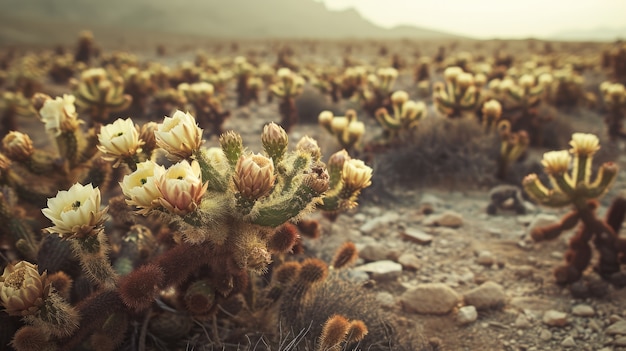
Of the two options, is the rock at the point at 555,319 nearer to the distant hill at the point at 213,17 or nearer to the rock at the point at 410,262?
the rock at the point at 410,262

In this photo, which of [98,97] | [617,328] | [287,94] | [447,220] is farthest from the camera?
[287,94]

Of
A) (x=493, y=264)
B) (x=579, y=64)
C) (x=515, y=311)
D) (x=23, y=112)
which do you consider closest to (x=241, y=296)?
(x=515, y=311)

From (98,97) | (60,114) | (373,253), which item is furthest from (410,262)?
(98,97)

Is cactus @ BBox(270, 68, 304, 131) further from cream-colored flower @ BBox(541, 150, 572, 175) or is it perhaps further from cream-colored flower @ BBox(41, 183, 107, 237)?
cream-colored flower @ BBox(41, 183, 107, 237)

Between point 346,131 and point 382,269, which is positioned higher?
point 346,131

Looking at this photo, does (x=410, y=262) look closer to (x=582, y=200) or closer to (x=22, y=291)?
(x=582, y=200)

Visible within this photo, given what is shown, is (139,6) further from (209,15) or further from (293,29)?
(293,29)

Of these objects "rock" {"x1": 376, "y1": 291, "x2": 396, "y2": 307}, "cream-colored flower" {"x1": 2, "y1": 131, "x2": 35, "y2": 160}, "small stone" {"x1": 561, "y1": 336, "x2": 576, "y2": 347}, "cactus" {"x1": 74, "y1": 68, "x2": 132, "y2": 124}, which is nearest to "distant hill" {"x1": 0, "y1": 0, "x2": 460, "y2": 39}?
"cactus" {"x1": 74, "y1": 68, "x2": 132, "y2": 124}
